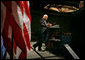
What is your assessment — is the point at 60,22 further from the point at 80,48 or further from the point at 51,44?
the point at 80,48

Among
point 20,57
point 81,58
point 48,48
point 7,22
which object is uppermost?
point 7,22

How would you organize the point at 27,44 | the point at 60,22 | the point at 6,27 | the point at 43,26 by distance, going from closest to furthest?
1. the point at 6,27
2. the point at 27,44
3. the point at 43,26
4. the point at 60,22

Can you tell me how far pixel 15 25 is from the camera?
4.51m

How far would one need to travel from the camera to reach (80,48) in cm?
603

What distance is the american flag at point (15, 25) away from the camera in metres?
4.41

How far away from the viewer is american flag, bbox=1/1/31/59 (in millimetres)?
4406

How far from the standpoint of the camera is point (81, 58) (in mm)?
5871

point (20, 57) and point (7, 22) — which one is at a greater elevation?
point (7, 22)

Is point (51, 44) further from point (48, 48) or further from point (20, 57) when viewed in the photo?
point (20, 57)

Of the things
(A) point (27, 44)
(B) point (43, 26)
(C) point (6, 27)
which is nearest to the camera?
(C) point (6, 27)

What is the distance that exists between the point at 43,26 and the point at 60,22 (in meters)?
8.44

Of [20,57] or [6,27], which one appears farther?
[20,57]

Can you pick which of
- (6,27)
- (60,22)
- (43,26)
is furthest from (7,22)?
(60,22)

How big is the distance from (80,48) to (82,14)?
1.20 metres
